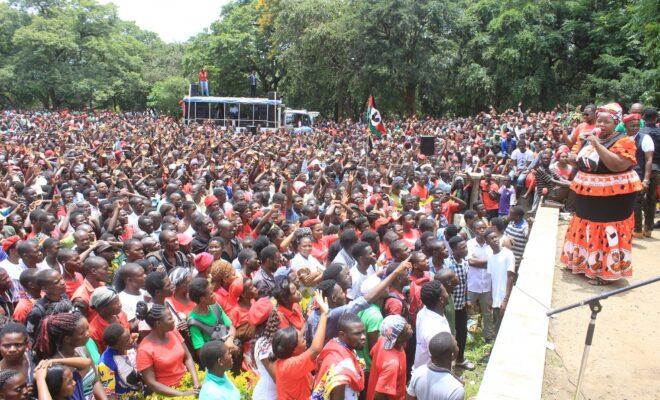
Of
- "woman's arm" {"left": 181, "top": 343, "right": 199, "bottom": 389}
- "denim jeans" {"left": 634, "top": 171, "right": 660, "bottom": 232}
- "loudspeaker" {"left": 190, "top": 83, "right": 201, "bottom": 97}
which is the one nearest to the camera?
"woman's arm" {"left": 181, "top": 343, "right": 199, "bottom": 389}

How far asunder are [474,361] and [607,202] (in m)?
2.24

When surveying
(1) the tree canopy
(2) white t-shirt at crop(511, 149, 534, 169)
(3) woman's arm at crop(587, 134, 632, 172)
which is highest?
(1) the tree canopy

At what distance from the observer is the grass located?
5.58 metres

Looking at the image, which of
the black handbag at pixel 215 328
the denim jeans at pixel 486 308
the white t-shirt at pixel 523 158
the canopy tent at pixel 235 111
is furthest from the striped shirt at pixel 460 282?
the canopy tent at pixel 235 111

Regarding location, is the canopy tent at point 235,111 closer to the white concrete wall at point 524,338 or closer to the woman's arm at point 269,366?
the white concrete wall at point 524,338

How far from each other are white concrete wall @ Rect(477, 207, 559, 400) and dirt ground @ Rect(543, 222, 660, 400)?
194mm

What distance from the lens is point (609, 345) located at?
4426 mm

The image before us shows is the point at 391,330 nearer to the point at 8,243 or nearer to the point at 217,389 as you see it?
the point at 217,389

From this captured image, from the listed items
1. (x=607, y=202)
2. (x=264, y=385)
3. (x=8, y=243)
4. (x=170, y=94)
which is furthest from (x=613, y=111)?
(x=170, y=94)

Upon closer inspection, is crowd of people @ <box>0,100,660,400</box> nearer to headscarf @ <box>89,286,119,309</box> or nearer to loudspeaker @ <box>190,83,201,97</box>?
headscarf @ <box>89,286,119,309</box>

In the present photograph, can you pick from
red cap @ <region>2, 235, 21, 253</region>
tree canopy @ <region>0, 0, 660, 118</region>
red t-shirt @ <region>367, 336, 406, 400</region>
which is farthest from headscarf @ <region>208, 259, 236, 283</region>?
tree canopy @ <region>0, 0, 660, 118</region>

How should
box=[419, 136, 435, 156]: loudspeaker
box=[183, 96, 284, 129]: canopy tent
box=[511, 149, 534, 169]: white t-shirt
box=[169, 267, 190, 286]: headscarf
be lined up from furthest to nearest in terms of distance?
1. box=[183, 96, 284, 129]: canopy tent
2. box=[419, 136, 435, 156]: loudspeaker
3. box=[511, 149, 534, 169]: white t-shirt
4. box=[169, 267, 190, 286]: headscarf

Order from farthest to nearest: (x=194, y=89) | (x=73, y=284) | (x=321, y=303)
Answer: (x=194, y=89)
(x=73, y=284)
(x=321, y=303)

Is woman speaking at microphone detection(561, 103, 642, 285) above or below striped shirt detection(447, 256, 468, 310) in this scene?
above
